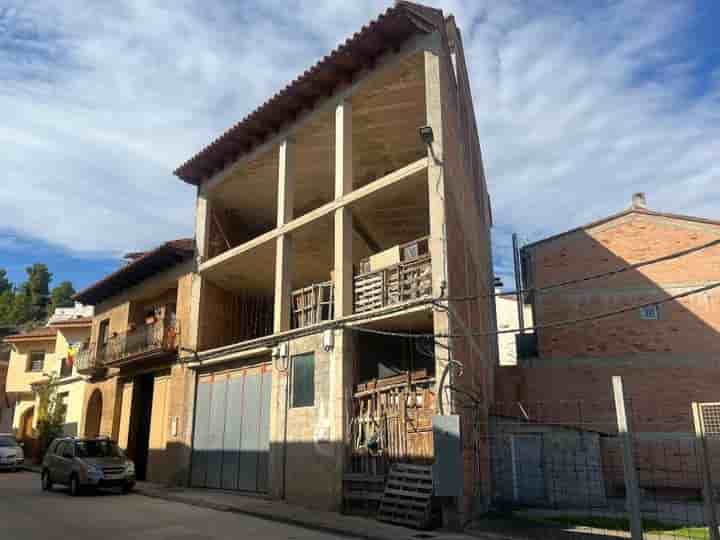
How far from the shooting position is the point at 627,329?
20.3 m

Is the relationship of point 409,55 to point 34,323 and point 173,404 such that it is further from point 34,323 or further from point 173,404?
point 34,323

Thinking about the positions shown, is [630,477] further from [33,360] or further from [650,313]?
[33,360]

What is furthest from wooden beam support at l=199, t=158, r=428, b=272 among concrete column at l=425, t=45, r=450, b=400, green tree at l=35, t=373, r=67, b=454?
green tree at l=35, t=373, r=67, b=454

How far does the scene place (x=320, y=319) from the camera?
48.2 ft

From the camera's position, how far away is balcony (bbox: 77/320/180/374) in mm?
18922

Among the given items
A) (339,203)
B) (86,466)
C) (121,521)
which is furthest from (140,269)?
(121,521)

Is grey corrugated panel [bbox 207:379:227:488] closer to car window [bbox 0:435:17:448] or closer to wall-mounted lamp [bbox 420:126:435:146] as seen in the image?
wall-mounted lamp [bbox 420:126:435:146]

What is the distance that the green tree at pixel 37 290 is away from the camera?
66375 mm

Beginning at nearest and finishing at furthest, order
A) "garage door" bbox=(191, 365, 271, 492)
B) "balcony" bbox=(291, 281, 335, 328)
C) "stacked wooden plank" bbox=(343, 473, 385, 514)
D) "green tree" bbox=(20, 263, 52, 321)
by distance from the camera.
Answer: "stacked wooden plank" bbox=(343, 473, 385, 514) → "balcony" bbox=(291, 281, 335, 328) → "garage door" bbox=(191, 365, 271, 492) → "green tree" bbox=(20, 263, 52, 321)

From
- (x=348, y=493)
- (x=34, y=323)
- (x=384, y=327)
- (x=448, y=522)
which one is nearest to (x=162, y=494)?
(x=348, y=493)

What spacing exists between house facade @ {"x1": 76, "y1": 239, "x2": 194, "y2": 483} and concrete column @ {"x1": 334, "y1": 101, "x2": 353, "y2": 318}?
A: 7457 mm

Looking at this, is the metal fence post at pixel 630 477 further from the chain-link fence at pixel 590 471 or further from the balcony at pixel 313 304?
the balcony at pixel 313 304

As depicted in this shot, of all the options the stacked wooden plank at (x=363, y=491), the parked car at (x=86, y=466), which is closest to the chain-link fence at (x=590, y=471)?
the stacked wooden plank at (x=363, y=491)

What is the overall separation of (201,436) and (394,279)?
8.57 m
